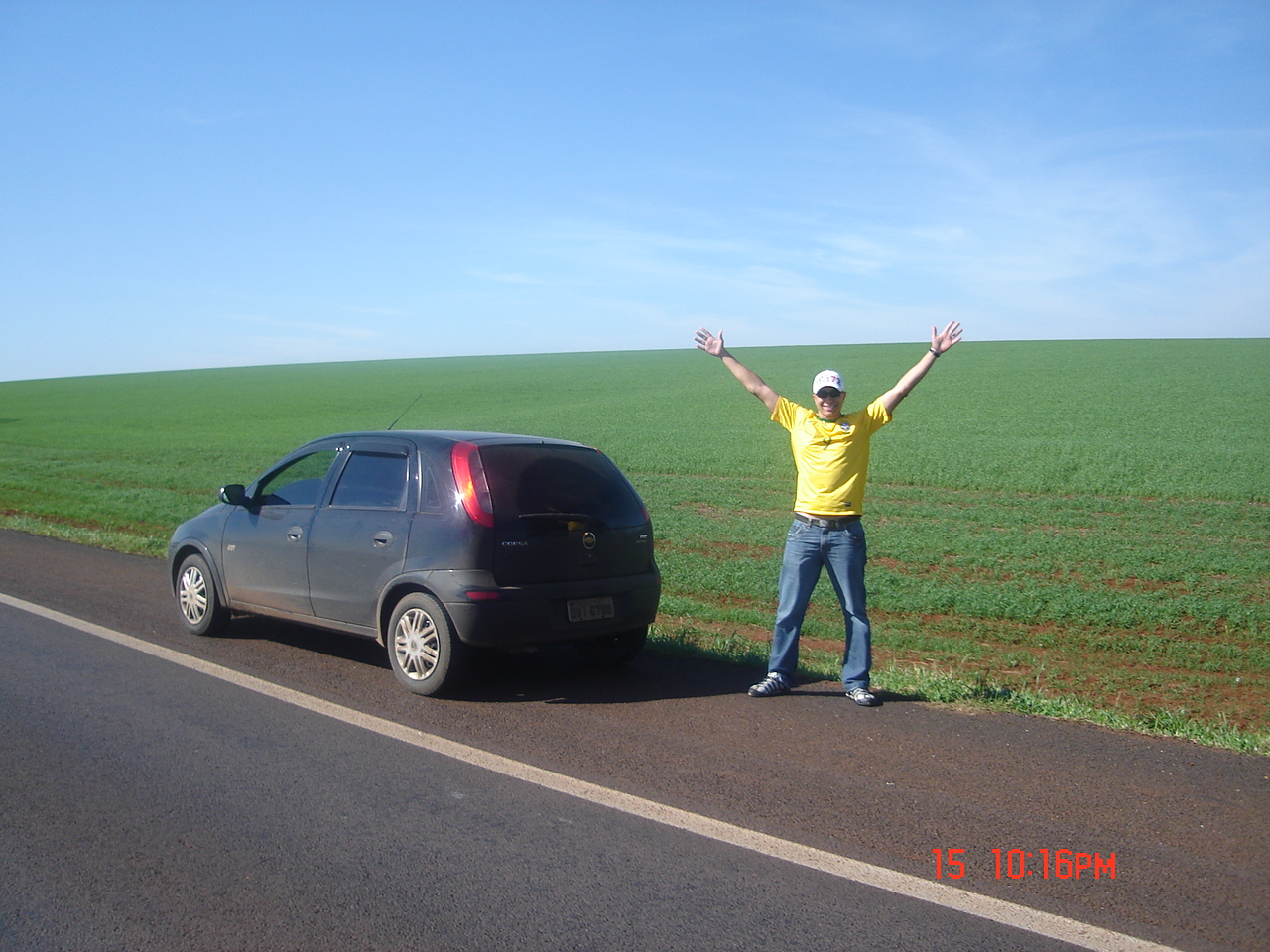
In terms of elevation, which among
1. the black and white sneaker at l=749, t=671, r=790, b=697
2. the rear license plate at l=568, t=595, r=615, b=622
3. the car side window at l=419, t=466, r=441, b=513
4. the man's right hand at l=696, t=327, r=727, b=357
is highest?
the man's right hand at l=696, t=327, r=727, b=357

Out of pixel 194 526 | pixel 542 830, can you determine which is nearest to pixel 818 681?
pixel 542 830

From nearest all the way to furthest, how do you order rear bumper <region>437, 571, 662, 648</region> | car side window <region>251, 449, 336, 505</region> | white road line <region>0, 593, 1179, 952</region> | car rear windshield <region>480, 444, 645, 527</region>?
1. white road line <region>0, 593, 1179, 952</region>
2. rear bumper <region>437, 571, 662, 648</region>
3. car rear windshield <region>480, 444, 645, 527</region>
4. car side window <region>251, 449, 336, 505</region>

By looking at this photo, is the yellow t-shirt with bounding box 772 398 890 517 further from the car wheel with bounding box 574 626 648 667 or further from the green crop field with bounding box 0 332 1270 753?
the car wheel with bounding box 574 626 648 667

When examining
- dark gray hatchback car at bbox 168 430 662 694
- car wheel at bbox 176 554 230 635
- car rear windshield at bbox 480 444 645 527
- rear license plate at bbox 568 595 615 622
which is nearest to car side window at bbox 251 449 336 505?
dark gray hatchback car at bbox 168 430 662 694

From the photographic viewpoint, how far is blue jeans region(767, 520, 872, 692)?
583 centimetres

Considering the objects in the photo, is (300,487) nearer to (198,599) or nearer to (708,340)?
(198,599)

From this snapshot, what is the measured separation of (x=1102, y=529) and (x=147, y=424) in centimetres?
4694

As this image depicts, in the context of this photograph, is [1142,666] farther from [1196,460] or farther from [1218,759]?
[1196,460]

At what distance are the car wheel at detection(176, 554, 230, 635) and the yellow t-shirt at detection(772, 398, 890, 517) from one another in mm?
4495

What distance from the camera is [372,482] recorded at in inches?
A: 258

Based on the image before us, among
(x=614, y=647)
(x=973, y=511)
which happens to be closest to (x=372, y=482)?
(x=614, y=647)

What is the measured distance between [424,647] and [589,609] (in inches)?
39.9

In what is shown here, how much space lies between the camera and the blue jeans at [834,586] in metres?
5.83

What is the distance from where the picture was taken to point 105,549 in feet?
41.8
